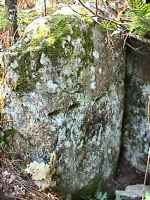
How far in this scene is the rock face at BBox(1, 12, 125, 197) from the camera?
3.96m

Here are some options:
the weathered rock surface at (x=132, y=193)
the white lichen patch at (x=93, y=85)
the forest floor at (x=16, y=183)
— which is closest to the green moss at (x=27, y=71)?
the white lichen patch at (x=93, y=85)

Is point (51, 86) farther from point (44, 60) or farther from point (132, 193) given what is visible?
point (132, 193)

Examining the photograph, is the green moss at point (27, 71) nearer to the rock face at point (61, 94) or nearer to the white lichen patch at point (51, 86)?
the rock face at point (61, 94)

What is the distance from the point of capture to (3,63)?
3.98 metres

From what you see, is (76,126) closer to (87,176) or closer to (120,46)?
(87,176)

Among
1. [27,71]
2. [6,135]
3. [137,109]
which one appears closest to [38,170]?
[6,135]

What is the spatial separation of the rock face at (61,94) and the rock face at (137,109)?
0.96 ft

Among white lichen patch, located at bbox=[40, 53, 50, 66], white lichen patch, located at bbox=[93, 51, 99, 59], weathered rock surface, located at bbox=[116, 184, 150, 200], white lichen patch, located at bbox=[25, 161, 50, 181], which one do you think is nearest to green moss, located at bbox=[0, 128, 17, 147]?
white lichen patch, located at bbox=[25, 161, 50, 181]

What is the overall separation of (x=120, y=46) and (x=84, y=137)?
36.8 inches

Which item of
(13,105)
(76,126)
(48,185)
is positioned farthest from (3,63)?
(48,185)

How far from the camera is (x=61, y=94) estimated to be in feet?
13.2

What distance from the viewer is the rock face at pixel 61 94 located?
13.0ft

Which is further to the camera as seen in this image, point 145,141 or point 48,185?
point 145,141

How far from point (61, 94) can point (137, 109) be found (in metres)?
0.96
